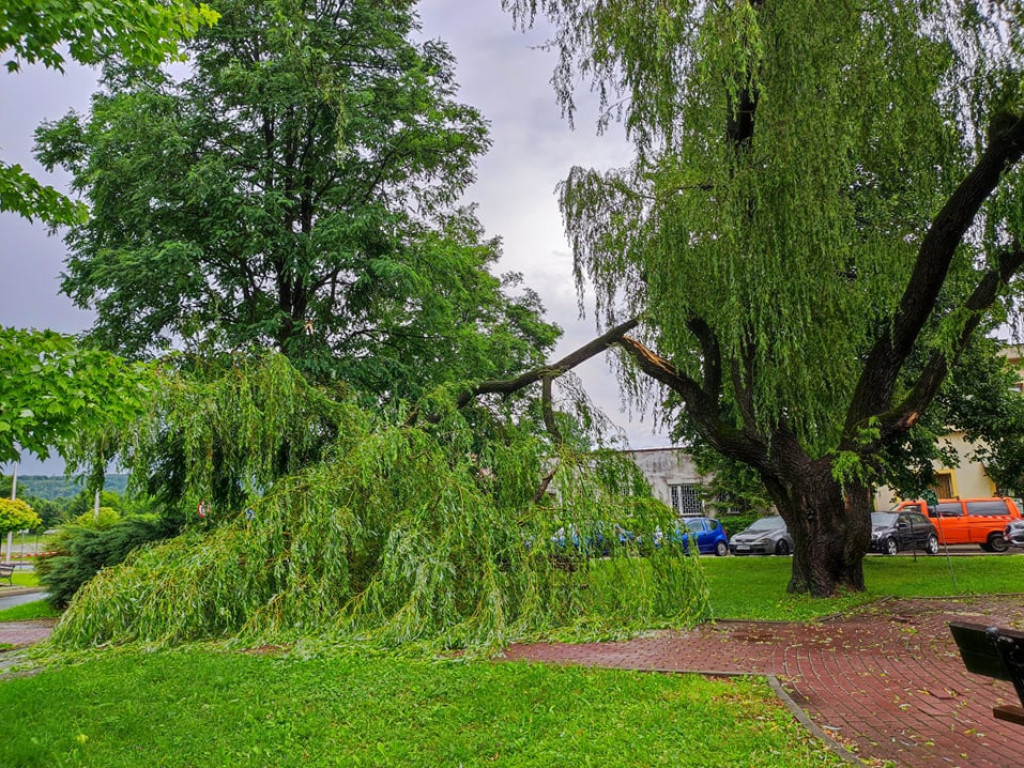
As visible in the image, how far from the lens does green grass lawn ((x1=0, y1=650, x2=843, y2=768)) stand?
4238 mm

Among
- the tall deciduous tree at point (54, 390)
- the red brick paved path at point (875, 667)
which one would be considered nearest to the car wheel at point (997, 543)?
the red brick paved path at point (875, 667)

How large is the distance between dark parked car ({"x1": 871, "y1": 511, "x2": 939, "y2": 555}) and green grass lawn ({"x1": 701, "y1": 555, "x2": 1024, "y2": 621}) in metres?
1.77

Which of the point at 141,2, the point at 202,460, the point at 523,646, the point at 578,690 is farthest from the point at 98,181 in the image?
the point at 578,690

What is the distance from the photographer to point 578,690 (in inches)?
219

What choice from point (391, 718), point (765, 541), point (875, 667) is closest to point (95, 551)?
point (391, 718)

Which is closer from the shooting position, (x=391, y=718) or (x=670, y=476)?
(x=391, y=718)

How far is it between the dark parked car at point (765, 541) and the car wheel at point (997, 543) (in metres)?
6.56

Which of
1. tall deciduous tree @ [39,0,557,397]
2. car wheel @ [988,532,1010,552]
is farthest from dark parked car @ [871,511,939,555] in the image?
tall deciduous tree @ [39,0,557,397]

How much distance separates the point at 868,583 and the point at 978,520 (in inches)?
507

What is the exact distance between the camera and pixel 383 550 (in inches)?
346

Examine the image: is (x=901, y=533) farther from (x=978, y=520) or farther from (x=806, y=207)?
(x=806, y=207)

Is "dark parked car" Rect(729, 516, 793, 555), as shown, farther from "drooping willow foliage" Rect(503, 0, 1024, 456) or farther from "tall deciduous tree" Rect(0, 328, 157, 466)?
"tall deciduous tree" Rect(0, 328, 157, 466)

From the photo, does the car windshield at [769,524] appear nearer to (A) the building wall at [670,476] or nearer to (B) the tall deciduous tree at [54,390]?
(A) the building wall at [670,476]

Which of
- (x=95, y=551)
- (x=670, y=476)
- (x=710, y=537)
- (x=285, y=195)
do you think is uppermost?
(x=285, y=195)
